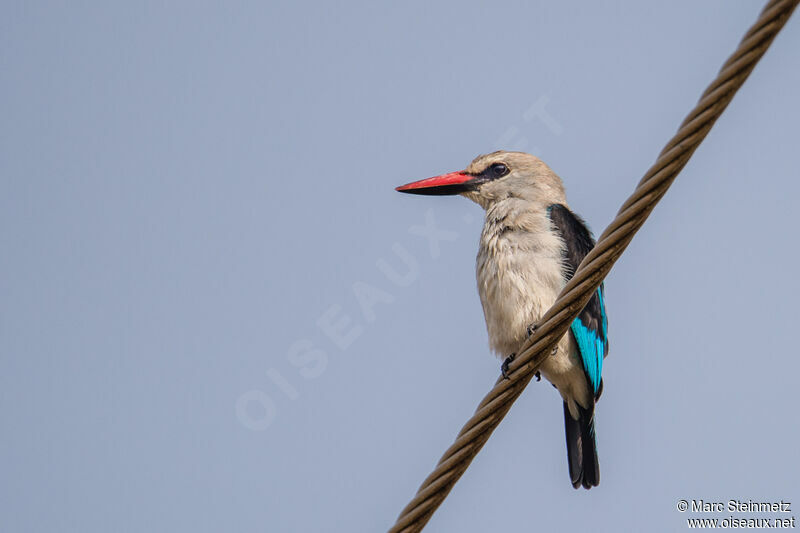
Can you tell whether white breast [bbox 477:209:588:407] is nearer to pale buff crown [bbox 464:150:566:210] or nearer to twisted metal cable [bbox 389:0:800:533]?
pale buff crown [bbox 464:150:566:210]

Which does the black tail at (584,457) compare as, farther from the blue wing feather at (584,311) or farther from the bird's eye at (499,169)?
the bird's eye at (499,169)

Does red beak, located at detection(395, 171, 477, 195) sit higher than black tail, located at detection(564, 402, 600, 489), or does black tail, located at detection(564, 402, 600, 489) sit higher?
red beak, located at detection(395, 171, 477, 195)

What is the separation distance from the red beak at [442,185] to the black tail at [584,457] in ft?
4.73

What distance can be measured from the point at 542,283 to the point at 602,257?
1.61 meters

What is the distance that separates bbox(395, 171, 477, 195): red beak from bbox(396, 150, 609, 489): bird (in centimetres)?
15

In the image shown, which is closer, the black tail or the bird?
the bird

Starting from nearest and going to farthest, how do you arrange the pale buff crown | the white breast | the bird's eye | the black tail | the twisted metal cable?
the twisted metal cable
the white breast
the black tail
the pale buff crown
the bird's eye

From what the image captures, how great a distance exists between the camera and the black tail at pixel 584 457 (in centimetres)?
441

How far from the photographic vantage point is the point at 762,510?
525cm

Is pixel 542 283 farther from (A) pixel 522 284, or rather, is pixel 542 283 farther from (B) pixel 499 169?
(B) pixel 499 169

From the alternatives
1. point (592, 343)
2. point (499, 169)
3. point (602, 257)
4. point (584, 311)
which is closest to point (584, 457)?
point (592, 343)

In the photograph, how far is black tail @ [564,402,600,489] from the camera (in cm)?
441

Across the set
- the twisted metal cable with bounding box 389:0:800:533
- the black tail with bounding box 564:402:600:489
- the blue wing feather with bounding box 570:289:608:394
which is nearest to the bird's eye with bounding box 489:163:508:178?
the blue wing feather with bounding box 570:289:608:394

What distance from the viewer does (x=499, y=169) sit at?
487 cm
